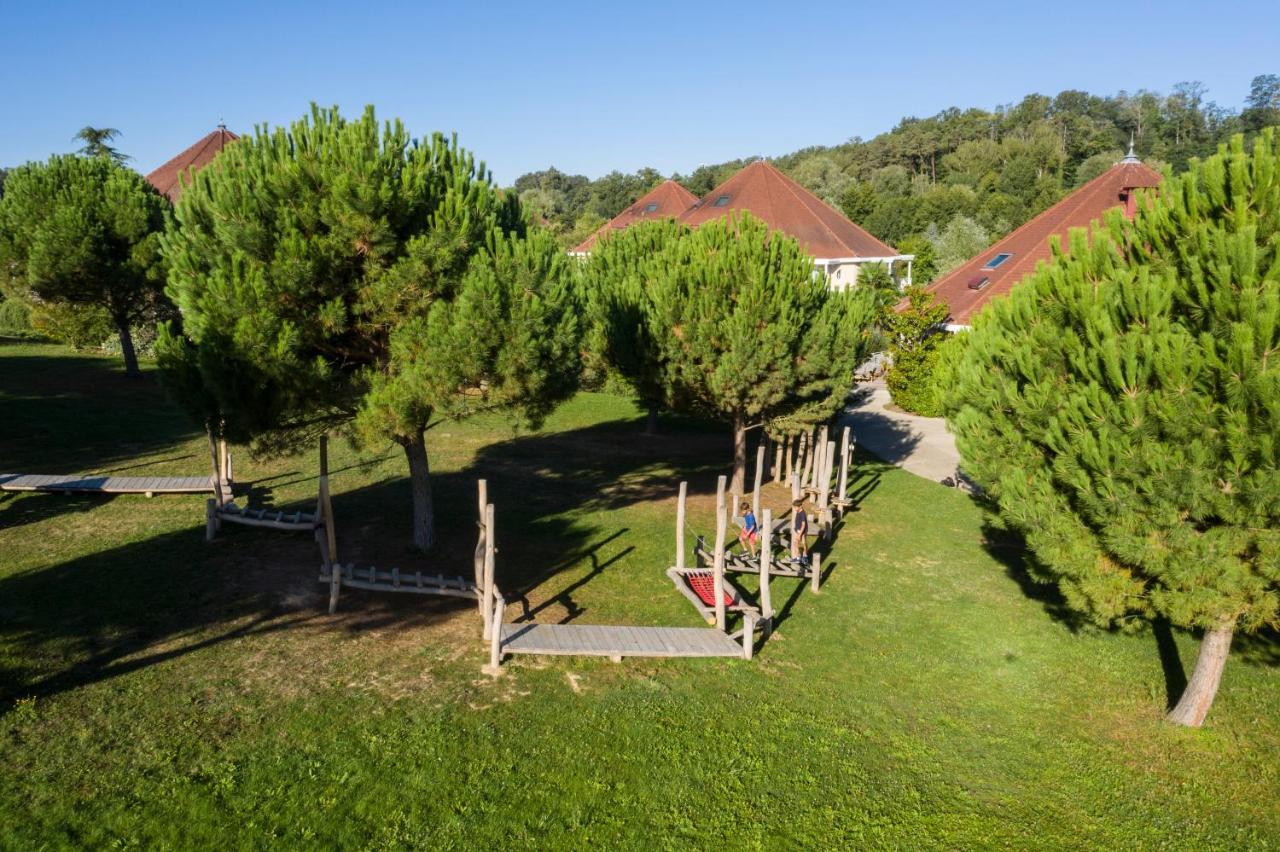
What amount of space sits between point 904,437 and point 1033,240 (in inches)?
451

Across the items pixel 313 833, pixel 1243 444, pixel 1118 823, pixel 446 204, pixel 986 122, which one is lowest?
→ pixel 1118 823

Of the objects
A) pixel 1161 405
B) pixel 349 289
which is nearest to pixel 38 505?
pixel 349 289

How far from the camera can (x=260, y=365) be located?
12000 mm

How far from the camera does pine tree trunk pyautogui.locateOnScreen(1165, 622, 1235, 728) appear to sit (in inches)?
402

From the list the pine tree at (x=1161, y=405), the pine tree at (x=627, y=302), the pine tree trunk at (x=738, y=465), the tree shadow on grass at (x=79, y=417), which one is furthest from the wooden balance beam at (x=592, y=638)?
the tree shadow on grass at (x=79, y=417)

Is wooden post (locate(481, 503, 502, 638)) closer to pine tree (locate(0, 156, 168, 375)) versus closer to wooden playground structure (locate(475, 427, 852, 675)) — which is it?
wooden playground structure (locate(475, 427, 852, 675))

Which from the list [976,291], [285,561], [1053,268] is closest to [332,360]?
[285,561]

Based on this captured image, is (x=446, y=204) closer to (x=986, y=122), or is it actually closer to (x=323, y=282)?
(x=323, y=282)

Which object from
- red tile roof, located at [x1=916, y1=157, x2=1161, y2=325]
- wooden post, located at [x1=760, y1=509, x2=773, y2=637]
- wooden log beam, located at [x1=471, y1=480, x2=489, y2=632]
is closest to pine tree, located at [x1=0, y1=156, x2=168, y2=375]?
wooden log beam, located at [x1=471, y1=480, x2=489, y2=632]

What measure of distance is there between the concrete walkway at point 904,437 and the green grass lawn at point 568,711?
8572mm

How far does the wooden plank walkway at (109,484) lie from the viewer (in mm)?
18600

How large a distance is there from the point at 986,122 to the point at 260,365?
13371 centimetres

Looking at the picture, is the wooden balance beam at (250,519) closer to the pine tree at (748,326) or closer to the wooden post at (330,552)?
the wooden post at (330,552)

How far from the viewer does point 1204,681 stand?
34.3 feet
